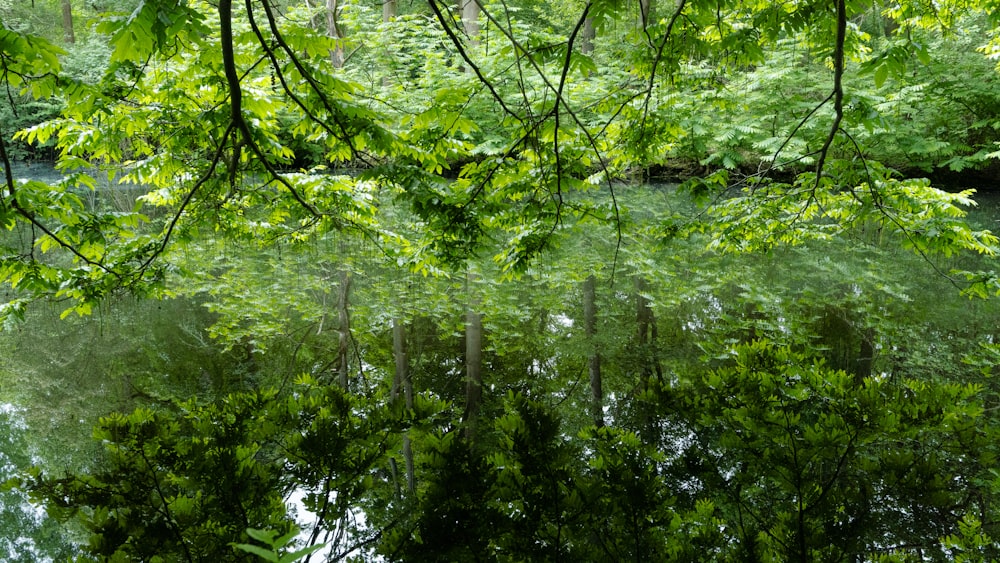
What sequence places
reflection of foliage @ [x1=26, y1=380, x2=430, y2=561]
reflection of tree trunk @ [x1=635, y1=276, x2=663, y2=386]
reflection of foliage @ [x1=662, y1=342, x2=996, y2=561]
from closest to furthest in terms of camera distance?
reflection of foliage @ [x1=26, y1=380, x2=430, y2=561] → reflection of foliage @ [x1=662, y1=342, x2=996, y2=561] → reflection of tree trunk @ [x1=635, y1=276, x2=663, y2=386]

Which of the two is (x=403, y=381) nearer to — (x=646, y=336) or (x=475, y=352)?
(x=475, y=352)

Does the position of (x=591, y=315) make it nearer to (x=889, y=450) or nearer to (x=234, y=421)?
(x=889, y=450)

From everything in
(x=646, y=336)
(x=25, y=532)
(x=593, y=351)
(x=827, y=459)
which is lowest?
(x=646, y=336)

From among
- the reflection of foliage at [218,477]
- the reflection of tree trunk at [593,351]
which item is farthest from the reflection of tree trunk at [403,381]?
the reflection of tree trunk at [593,351]

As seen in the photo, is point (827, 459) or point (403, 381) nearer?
point (827, 459)

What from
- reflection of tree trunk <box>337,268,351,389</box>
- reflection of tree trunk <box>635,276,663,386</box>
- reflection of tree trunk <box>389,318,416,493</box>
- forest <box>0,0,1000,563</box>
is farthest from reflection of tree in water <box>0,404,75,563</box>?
reflection of tree trunk <box>635,276,663,386</box>

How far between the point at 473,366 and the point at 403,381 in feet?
1.85

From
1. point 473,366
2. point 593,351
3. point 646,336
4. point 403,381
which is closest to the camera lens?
point 403,381

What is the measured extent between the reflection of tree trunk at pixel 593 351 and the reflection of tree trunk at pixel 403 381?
1.18 meters

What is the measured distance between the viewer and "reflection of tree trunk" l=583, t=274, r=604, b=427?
3.64 meters

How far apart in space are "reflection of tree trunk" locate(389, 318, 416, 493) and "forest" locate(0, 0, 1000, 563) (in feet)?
0.10

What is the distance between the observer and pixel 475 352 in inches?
189

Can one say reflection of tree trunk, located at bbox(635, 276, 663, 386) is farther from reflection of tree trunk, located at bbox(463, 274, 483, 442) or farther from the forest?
reflection of tree trunk, located at bbox(463, 274, 483, 442)

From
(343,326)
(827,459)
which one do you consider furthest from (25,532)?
(827,459)
